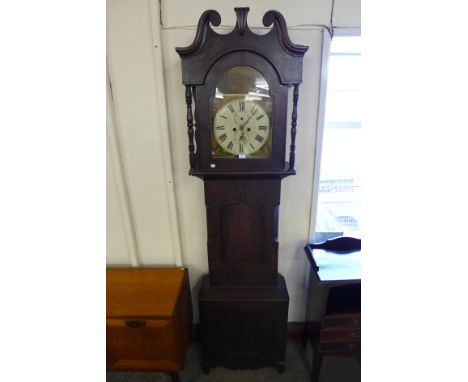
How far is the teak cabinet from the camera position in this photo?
3.92ft

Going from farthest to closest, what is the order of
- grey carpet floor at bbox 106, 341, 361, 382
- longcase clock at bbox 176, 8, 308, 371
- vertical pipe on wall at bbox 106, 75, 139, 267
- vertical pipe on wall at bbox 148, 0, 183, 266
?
grey carpet floor at bbox 106, 341, 361, 382 < vertical pipe on wall at bbox 106, 75, 139, 267 < vertical pipe on wall at bbox 148, 0, 183, 266 < longcase clock at bbox 176, 8, 308, 371

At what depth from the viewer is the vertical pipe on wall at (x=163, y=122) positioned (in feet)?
3.74

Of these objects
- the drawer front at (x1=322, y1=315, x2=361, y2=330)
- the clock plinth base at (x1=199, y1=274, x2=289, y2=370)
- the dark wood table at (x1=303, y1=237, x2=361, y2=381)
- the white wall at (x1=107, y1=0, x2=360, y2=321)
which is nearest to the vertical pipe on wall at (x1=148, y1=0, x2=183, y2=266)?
the white wall at (x1=107, y1=0, x2=360, y2=321)

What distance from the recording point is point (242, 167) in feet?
3.62

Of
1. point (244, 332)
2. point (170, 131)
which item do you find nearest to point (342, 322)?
point (244, 332)

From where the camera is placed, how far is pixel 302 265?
1.56 m

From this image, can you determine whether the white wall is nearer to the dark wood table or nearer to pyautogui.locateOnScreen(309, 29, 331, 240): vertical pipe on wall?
pyautogui.locateOnScreen(309, 29, 331, 240): vertical pipe on wall

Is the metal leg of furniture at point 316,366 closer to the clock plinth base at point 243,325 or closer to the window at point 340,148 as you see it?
the clock plinth base at point 243,325

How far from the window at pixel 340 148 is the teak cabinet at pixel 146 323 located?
2.91 ft

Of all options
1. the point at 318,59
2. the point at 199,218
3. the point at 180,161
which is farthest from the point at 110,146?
the point at 318,59

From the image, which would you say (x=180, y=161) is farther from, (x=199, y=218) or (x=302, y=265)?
(x=302, y=265)

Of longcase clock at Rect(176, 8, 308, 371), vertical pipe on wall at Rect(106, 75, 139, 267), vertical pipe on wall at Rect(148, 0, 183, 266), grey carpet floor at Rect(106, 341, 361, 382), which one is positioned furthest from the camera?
grey carpet floor at Rect(106, 341, 361, 382)

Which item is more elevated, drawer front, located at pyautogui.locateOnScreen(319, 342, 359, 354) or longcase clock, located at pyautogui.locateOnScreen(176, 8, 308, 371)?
longcase clock, located at pyautogui.locateOnScreen(176, 8, 308, 371)
